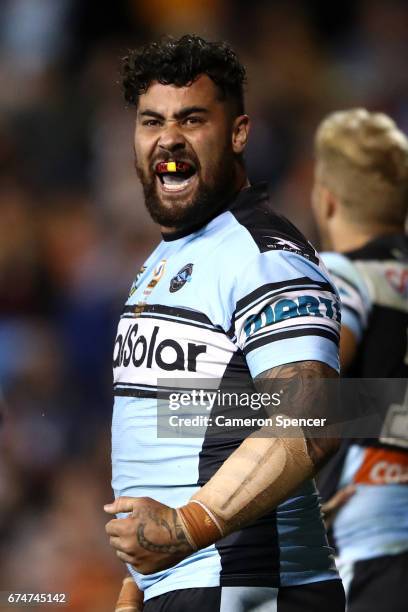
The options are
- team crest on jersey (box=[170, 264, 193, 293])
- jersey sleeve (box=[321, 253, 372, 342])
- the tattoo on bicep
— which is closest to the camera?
the tattoo on bicep

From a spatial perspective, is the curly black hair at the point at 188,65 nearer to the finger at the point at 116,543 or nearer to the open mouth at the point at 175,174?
the open mouth at the point at 175,174

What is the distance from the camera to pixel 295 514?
8.20 ft

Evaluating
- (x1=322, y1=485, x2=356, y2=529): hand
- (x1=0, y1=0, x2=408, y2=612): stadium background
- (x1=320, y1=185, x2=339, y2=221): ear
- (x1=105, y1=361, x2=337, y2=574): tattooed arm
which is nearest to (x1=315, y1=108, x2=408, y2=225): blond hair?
(x1=320, y1=185, x2=339, y2=221): ear

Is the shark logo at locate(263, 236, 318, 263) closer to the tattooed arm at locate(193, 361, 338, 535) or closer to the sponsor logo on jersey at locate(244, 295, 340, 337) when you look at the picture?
the sponsor logo on jersey at locate(244, 295, 340, 337)

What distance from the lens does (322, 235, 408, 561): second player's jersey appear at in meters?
3.60

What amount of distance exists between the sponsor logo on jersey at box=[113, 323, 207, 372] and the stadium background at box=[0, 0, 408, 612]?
2886 millimetres

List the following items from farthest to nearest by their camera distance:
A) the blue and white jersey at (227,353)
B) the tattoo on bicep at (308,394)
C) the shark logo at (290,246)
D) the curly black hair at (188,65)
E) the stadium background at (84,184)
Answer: the stadium background at (84,184)
the curly black hair at (188,65)
the shark logo at (290,246)
the blue and white jersey at (227,353)
the tattoo on bicep at (308,394)

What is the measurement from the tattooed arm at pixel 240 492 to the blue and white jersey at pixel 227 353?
75mm

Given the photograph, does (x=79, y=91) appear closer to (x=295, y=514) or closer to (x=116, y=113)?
(x=116, y=113)

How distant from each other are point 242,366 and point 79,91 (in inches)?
232

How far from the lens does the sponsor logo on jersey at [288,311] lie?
231 centimetres

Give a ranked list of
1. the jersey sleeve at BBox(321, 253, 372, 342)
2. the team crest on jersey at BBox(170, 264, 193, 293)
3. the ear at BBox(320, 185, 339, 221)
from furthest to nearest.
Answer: the ear at BBox(320, 185, 339, 221), the jersey sleeve at BBox(321, 253, 372, 342), the team crest on jersey at BBox(170, 264, 193, 293)

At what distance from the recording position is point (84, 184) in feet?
25.3

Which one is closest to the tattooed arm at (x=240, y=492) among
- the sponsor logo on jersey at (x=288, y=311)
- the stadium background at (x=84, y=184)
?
the sponsor logo on jersey at (x=288, y=311)
